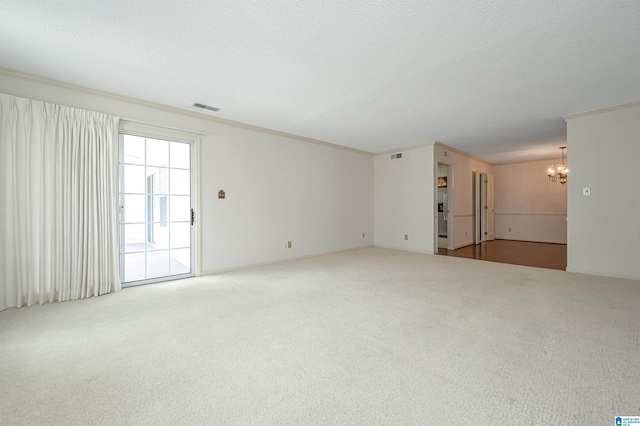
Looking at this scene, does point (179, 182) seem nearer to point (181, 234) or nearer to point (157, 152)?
point (157, 152)

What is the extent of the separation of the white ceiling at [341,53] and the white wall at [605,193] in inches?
14.8

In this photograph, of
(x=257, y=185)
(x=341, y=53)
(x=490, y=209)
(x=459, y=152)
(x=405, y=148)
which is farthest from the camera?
(x=490, y=209)

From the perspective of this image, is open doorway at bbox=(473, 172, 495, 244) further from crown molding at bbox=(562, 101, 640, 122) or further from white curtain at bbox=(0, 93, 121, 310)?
white curtain at bbox=(0, 93, 121, 310)

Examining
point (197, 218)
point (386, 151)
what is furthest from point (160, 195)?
point (386, 151)

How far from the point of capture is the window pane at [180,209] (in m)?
4.35

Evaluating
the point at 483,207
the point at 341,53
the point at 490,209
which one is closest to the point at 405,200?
the point at 483,207

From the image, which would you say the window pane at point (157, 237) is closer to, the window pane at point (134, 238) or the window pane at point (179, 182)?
the window pane at point (134, 238)

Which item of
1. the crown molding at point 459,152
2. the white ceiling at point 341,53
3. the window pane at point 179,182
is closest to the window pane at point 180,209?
the window pane at point 179,182

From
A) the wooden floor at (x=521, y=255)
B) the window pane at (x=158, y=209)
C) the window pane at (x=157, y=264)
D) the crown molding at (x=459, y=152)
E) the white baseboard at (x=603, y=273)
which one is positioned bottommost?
the wooden floor at (x=521, y=255)

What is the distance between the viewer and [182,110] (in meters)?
4.25

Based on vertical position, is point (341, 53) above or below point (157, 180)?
above

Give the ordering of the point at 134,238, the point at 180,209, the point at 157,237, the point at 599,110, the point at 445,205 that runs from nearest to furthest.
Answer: the point at 134,238 < the point at 157,237 < the point at 599,110 < the point at 180,209 < the point at 445,205

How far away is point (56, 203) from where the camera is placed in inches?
128

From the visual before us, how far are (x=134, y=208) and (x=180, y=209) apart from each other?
621 mm
